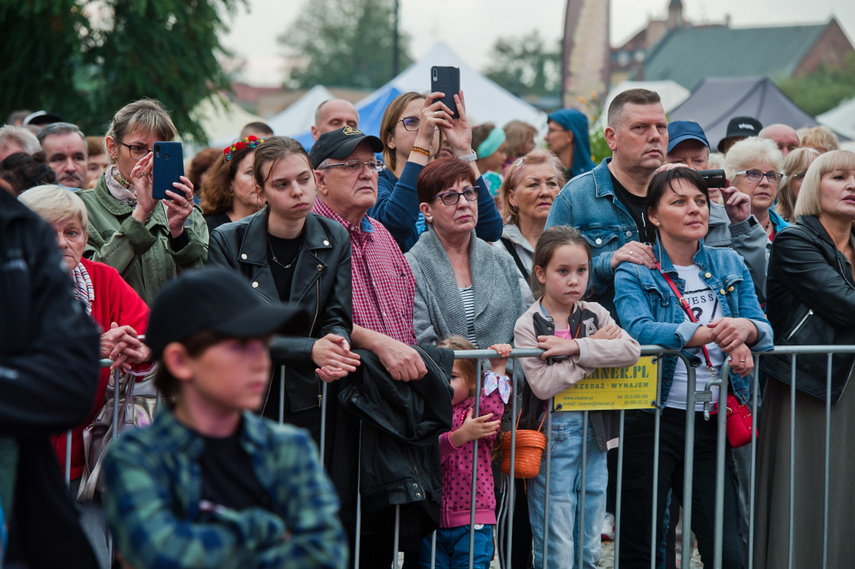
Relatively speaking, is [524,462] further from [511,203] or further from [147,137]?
[147,137]

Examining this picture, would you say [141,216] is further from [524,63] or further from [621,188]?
[524,63]

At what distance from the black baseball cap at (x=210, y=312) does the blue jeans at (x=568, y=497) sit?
2.31 metres

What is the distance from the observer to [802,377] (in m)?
4.50

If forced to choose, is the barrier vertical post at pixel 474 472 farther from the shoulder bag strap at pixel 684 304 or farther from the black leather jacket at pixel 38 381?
the black leather jacket at pixel 38 381

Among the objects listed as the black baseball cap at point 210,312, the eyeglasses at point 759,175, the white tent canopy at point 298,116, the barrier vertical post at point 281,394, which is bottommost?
the barrier vertical post at point 281,394

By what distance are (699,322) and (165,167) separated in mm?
2592

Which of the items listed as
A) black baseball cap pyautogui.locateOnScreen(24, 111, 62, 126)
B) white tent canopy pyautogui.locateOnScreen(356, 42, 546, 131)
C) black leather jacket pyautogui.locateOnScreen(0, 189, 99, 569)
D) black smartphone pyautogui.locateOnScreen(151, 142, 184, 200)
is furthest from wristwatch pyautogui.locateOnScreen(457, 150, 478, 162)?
white tent canopy pyautogui.locateOnScreen(356, 42, 546, 131)

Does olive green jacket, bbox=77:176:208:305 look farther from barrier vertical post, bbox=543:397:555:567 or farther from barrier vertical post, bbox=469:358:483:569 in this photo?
barrier vertical post, bbox=543:397:555:567

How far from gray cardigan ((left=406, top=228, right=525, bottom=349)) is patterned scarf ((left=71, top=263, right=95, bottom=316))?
1.47 meters

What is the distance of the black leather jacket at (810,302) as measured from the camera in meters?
4.48

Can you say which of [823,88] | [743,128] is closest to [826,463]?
[743,128]

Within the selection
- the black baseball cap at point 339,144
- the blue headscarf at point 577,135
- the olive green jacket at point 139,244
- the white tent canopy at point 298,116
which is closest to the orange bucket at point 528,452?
the black baseball cap at point 339,144

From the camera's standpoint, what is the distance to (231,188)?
5449mm

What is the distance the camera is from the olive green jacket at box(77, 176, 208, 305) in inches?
162
